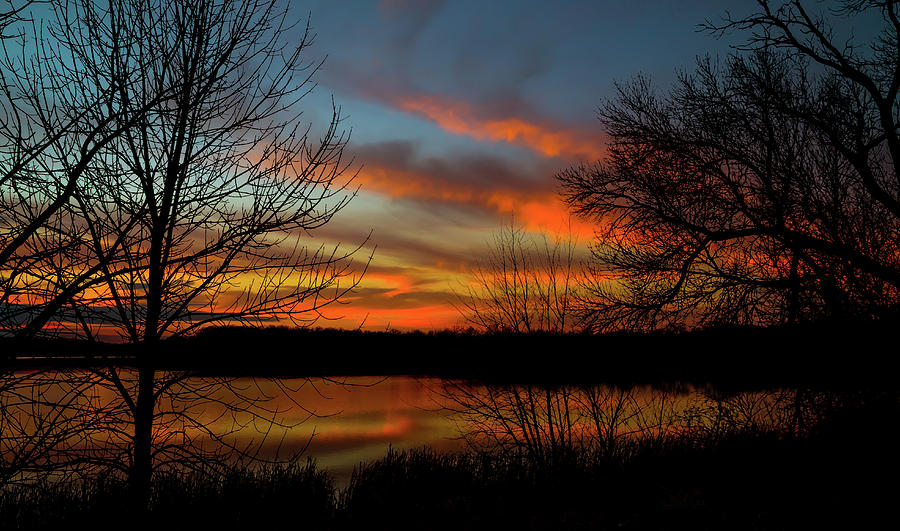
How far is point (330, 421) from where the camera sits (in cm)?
2264

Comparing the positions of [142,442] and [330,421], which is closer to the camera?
[142,442]

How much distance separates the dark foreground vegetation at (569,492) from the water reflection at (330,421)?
0.48m

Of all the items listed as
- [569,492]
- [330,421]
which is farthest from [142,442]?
[330,421]

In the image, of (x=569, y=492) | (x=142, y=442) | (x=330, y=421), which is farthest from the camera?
(x=330, y=421)

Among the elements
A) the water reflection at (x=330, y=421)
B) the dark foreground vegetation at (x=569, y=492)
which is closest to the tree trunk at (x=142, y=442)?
the water reflection at (x=330, y=421)

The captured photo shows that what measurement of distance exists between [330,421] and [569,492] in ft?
50.3

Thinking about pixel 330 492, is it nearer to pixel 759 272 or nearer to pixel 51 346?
pixel 51 346

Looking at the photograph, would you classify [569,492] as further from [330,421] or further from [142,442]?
[330,421]

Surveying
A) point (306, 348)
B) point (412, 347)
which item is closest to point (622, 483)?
point (306, 348)

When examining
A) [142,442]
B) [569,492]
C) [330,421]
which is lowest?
[330,421]

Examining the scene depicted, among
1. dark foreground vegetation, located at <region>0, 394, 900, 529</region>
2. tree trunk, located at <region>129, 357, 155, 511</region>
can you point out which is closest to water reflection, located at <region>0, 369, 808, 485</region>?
tree trunk, located at <region>129, 357, 155, 511</region>

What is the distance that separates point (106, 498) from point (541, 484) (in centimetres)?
608

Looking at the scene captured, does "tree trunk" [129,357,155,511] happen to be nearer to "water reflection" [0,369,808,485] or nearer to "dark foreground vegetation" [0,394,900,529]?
"water reflection" [0,369,808,485]

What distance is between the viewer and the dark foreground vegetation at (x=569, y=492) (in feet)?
22.0
